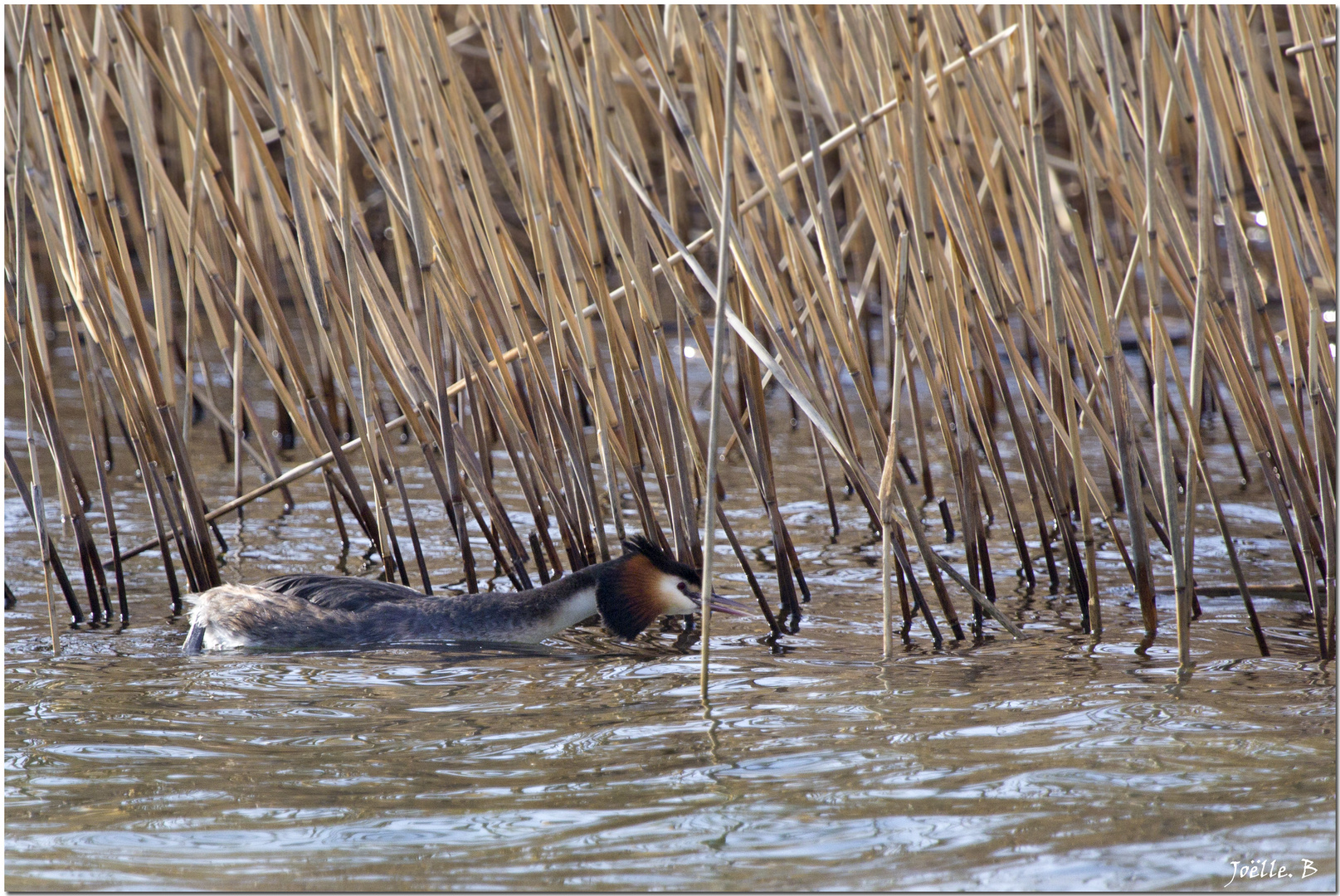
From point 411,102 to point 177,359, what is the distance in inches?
145

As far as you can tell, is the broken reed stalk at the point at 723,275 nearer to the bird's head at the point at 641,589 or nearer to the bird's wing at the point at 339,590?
the bird's head at the point at 641,589

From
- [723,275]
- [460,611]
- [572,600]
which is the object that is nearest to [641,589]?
[572,600]

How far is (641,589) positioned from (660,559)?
0.42 ft

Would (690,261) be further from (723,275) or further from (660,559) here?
(660,559)

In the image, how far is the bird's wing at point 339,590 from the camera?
4484 millimetres

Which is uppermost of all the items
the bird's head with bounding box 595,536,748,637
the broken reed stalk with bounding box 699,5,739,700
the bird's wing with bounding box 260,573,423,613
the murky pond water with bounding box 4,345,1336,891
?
the broken reed stalk with bounding box 699,5,739,700

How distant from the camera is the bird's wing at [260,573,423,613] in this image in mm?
4484

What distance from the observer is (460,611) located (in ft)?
14.6

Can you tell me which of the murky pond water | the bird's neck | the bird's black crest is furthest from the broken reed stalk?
A: the bird's neck

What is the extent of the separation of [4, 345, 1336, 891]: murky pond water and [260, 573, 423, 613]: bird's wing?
245mm

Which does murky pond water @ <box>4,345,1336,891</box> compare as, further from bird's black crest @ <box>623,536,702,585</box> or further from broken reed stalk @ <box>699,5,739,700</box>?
broken reed stalk @ <box>699,5,739,700</box>

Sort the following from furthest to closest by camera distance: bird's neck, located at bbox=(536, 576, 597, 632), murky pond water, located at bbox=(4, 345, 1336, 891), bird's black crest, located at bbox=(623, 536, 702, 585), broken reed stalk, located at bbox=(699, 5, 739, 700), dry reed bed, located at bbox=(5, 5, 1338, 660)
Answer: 1. bird's neck, located at bbox=(536, 576, 597, 632)
2. bird's black crest, located at bbox=(623, 536, 702, 585)
3. dry reed bed, located at bbox=(5, 5, 1338, 660)
4. broken reed stalk, located at bbox=(699, 5, 739, 700)
5. murky pond water, located at bbox=(4, 345, 1336, 891)

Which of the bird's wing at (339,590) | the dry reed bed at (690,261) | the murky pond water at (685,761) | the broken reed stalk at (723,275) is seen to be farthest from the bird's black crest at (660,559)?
the broken reed stalk at (723,275)

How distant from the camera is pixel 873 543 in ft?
18.1
